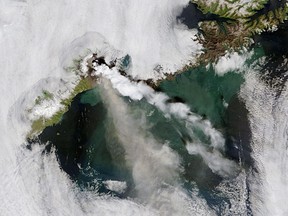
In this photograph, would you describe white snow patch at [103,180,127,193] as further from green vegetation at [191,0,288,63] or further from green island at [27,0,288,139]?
green vegetation at [191,0,288,63]

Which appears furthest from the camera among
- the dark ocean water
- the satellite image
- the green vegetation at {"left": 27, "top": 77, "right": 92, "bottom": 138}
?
Answer: the dark ocean water

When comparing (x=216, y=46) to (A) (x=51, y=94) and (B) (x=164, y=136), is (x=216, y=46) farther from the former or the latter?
(A) (x=51, y=94)

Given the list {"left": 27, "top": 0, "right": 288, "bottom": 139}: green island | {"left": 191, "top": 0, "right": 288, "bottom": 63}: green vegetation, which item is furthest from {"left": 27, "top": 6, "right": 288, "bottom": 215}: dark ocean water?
{"left": 191, "top": 0, "right": 288, "bottom": 63}: green vegetation

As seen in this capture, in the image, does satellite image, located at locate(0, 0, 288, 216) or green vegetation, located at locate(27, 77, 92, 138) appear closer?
satellite image, located at locate(0, 0, 288, 216)

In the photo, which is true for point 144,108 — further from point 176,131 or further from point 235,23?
point 235,23

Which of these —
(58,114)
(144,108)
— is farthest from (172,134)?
(58,114)

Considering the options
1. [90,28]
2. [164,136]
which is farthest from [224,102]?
[90,28]

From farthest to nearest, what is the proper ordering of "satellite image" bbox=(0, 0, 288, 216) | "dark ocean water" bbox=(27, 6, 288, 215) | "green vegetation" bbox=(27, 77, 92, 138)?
"dark ocean water" bbox=(27, 6, 288, 215), "green vegetation" bbox=(27, 77, 92, 138), "satellite image" bbox=(0, 0, 288, 216)

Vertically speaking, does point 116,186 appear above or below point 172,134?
below

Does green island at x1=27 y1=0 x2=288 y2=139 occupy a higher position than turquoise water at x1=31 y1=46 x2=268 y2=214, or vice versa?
green island at x1=27 y1=0 x2=288 y2=139
